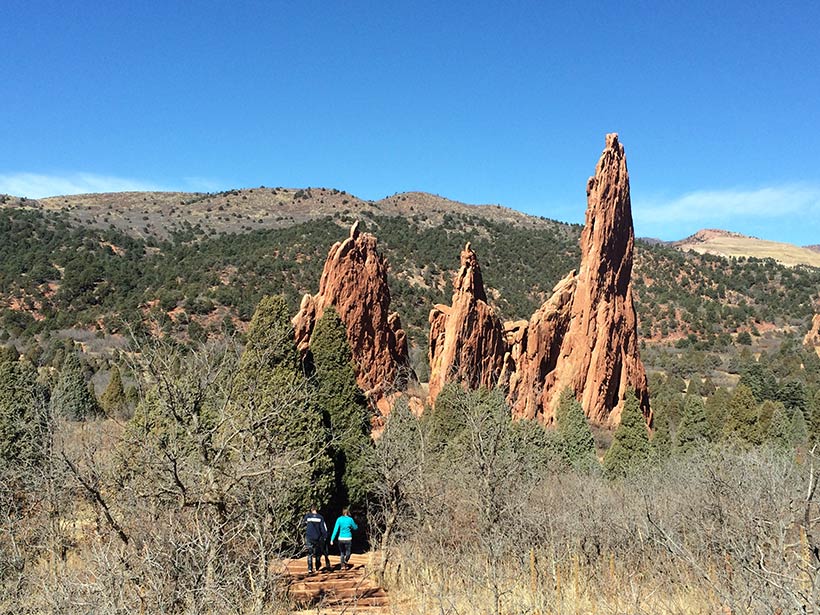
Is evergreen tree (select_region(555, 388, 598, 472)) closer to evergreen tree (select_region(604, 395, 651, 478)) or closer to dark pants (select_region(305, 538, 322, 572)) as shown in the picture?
evergreen tree (select_region(604, 395, 651, 478))

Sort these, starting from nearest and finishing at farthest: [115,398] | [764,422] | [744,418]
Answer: [744,418] < [764,422] < [115,398]

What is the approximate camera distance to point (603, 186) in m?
36.4

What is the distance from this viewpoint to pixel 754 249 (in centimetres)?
15250

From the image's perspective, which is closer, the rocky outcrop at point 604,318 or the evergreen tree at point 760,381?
the rocky outcrop at point 604,318

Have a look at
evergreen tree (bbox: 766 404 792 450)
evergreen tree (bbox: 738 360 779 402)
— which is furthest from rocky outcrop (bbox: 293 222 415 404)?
evergreen tree (bbox: 738 360 779 402)

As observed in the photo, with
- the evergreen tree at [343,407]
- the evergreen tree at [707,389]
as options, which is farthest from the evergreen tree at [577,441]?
the evergreen tree at [707,389]

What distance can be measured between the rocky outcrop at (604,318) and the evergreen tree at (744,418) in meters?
8.82

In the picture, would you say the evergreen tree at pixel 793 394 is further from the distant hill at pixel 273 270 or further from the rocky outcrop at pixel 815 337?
the rocky outcrop at pixel 815 337

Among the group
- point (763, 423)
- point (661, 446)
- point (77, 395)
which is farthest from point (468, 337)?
point (77, 395)

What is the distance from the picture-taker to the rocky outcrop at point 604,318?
35531mm

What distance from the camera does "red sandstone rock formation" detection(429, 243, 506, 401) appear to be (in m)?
33.8

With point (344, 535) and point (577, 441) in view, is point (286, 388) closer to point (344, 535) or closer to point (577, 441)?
point (344, 535)

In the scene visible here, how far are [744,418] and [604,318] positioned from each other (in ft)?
35.9

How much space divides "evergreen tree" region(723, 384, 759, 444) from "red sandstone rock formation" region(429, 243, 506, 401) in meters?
11.9
